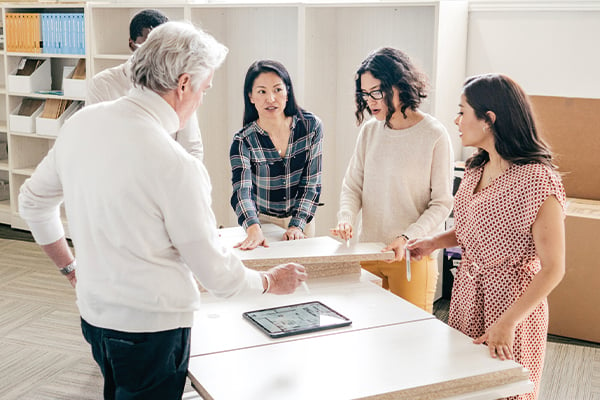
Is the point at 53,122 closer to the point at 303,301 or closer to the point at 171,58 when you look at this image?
the point at 303,301

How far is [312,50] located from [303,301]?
2584mm

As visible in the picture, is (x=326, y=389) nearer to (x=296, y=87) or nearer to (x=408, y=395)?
(x=408, y=395)

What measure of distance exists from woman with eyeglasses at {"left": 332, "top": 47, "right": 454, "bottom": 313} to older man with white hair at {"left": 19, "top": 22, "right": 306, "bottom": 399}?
0.99 metres

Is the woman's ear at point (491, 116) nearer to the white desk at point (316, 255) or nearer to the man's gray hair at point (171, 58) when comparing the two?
the white desk at point (316, 255)

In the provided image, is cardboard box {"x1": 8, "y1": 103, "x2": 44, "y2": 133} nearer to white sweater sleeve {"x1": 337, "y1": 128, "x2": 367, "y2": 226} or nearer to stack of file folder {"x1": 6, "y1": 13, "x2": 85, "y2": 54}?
stack of file folder {"x1": 6, "y1": 13, "x2": 85, "y2": 54}

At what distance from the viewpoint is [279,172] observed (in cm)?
279

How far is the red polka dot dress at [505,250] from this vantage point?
193 cm

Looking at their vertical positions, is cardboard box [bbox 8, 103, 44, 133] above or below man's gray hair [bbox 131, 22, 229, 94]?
below

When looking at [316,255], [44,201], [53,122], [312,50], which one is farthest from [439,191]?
[53,122]

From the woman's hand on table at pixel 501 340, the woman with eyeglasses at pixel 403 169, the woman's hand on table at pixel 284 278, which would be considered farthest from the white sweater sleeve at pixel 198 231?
the woman with eyeglasses at pixel 403 169

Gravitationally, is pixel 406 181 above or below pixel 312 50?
below

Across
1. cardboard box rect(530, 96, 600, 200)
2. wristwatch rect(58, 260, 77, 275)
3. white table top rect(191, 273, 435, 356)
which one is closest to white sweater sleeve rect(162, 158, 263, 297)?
white table top rect(191, 273, 435, 356)

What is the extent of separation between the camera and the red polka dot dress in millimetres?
1926

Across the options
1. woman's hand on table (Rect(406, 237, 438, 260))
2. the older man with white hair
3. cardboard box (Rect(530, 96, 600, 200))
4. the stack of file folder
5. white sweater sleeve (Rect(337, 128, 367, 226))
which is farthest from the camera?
the stack of file folder
